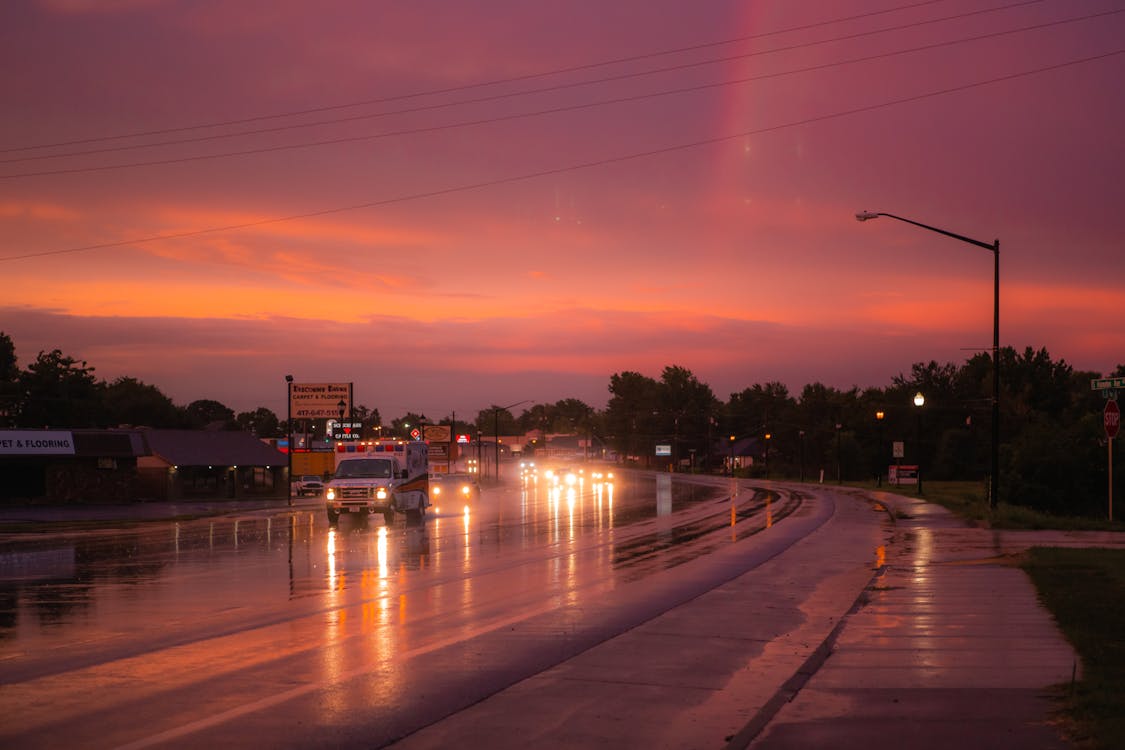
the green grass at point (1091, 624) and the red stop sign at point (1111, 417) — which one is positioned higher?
the red stop sign at point (1111, 417)

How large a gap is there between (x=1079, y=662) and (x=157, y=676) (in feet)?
29.5

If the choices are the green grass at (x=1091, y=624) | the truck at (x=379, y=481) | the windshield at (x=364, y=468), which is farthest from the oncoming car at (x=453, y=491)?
the green grass at (x=1091, y=624)

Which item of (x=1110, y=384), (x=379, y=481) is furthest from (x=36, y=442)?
(x=1110, y=384)

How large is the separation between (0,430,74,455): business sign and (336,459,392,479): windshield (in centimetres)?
2667

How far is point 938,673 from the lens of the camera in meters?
10.7

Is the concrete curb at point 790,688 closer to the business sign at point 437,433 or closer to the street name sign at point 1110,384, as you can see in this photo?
the street name sign at point 1110,384

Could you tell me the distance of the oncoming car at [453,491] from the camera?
185 ft

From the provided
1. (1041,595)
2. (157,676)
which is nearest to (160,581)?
(157,676)

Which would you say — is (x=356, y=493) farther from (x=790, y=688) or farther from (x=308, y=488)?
(x=308, y=488)

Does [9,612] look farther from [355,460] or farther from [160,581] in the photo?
[355,460]

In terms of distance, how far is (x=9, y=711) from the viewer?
9359mm

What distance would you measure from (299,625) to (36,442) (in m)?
48.6

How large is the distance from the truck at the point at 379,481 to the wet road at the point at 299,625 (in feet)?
15.8

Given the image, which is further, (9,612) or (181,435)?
(181,435)
